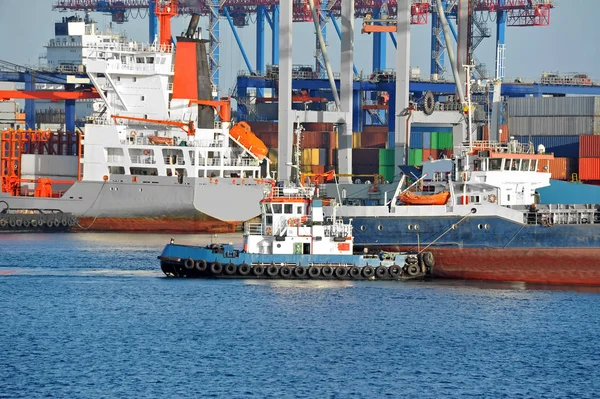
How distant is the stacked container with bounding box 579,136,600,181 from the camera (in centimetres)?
7181

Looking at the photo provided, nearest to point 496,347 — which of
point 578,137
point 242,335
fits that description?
point 242,335

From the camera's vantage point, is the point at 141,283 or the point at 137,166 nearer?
the point at 141,283

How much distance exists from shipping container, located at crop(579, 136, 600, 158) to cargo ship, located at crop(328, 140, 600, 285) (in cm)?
1965

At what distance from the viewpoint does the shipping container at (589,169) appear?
71.8 meters

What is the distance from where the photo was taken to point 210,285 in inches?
1949

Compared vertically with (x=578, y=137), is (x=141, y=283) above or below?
below

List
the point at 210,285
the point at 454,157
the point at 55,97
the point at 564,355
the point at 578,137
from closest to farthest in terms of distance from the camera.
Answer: the point at 564,355, the point at 210,285, the point at 454,157, the point at 578,137, the point at 55,97

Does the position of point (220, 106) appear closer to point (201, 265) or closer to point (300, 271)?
point (201, 265)

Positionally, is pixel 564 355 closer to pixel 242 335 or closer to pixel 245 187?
pixel 242 335

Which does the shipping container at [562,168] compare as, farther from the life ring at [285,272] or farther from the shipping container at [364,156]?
the life ring at [285,272]

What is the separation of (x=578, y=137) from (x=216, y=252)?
33.5 metres

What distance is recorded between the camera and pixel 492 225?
50094mm

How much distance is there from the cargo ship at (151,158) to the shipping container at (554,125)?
1649cm

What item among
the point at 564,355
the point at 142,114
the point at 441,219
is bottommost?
the point at 564,355
